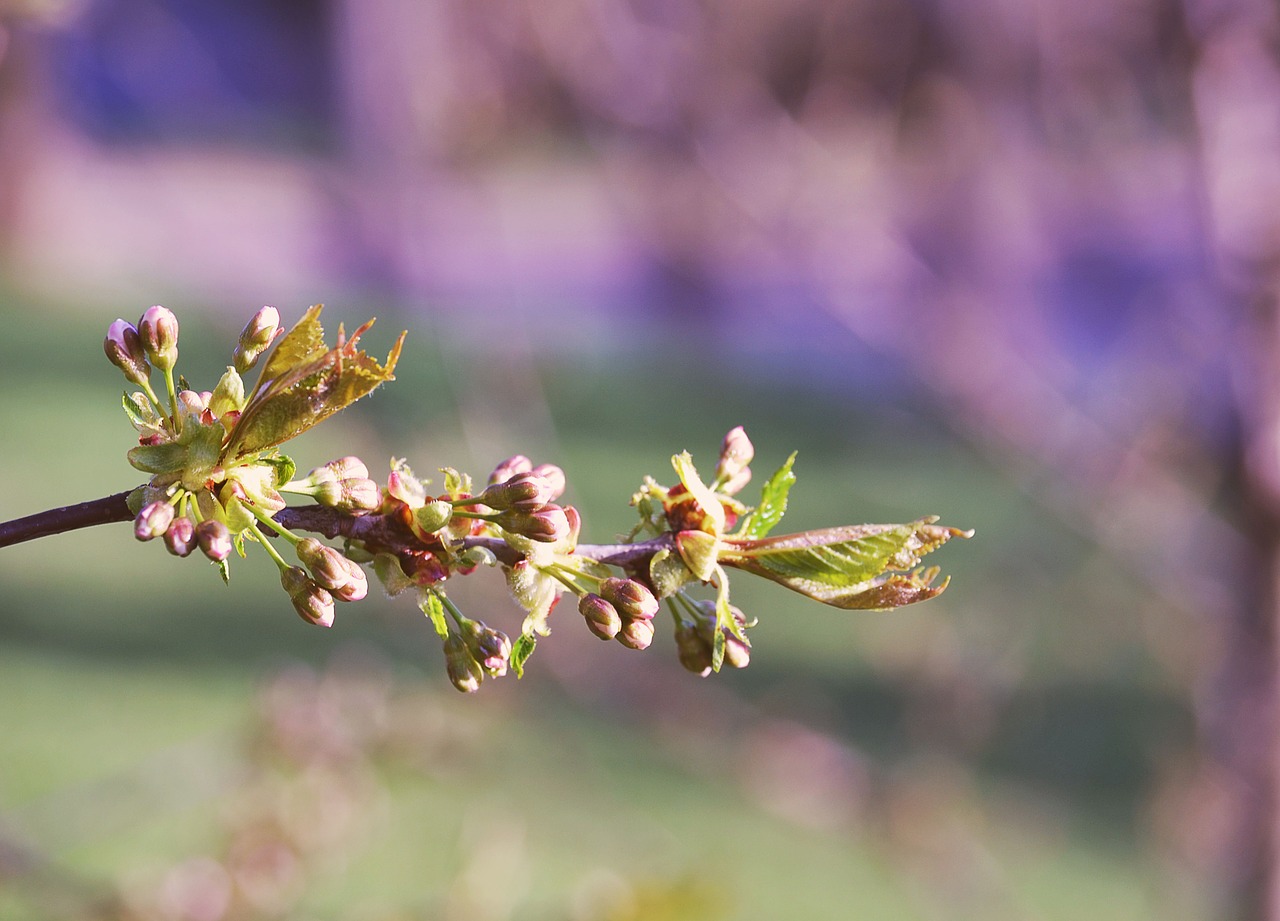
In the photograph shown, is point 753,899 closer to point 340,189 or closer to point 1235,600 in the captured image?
point 1235,600

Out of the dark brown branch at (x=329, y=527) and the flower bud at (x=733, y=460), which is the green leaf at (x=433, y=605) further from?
the flower bud at (x=733, y=460)

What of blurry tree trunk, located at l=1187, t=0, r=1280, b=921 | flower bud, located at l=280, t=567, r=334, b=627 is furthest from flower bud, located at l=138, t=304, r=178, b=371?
blurry tree trunk, located at l=1187, t=0, r=1280, b=921

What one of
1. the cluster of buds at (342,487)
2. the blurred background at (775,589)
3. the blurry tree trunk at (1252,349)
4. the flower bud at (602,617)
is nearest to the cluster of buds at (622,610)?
the flower bud at (602,617)

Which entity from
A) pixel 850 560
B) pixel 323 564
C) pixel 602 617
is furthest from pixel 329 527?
pixel 850 560

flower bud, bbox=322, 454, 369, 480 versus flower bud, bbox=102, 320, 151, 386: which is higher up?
flower bud, bbox=102, 320, 151, 386

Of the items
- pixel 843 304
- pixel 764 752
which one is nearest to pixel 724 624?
pixel 843 304

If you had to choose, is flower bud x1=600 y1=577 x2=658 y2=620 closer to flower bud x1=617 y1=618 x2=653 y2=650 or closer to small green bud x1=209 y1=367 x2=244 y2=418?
flower bud x1=617 y1=618 x2=653 y2=650
